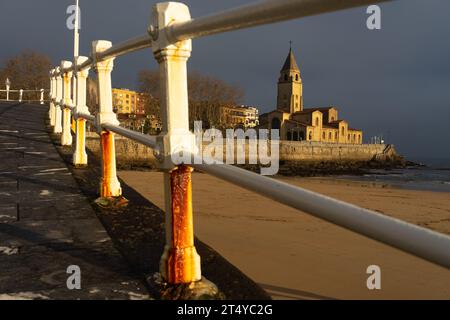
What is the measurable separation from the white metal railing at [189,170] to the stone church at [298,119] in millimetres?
72684

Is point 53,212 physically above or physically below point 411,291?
above

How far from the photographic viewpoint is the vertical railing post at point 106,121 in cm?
339

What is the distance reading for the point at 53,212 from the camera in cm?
295

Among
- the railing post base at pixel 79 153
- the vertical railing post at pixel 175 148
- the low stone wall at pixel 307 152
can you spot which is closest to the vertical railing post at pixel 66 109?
the railing post base at pixel 79 153

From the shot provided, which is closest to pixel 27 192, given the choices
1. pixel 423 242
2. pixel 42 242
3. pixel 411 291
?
pixel 42 242

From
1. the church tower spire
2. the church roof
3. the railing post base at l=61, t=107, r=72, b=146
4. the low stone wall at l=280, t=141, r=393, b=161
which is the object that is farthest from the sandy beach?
the church roof

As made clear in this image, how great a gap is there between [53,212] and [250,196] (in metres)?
12.9

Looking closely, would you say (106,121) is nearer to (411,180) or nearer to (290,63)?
(411,180)

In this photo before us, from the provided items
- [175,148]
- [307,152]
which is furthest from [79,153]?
[307,152]

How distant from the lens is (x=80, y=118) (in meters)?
5.08

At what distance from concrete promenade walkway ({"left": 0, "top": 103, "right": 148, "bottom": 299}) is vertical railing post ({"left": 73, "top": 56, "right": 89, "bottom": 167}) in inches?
27.6

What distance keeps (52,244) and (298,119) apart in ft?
267
